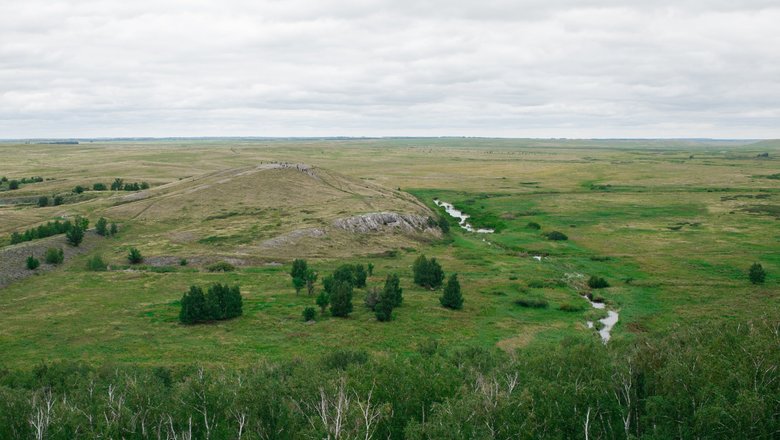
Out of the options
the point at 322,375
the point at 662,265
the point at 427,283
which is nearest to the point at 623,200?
the point at 662,265

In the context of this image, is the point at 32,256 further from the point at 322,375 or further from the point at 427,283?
the point at 322,375

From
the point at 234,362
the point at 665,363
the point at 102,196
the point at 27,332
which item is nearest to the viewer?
the point at 665,363

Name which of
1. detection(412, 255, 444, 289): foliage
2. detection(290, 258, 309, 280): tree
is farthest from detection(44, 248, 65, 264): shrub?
detection(412, 255, 444, 289): foliage

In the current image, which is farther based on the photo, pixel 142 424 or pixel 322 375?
pixel 322 375

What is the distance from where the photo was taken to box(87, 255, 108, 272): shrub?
232 ft

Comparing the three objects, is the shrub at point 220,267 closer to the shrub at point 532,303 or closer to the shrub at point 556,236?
the shrub at point 532,303

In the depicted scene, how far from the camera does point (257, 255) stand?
79.6 metres

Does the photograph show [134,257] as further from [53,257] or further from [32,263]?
[32,263]

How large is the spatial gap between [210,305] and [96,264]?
2922cm

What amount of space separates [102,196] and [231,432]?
374 feet

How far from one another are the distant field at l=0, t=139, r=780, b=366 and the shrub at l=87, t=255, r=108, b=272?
188 centimetres

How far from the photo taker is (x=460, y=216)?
129375 mm

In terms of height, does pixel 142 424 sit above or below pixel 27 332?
above

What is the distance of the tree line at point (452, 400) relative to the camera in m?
24.6
